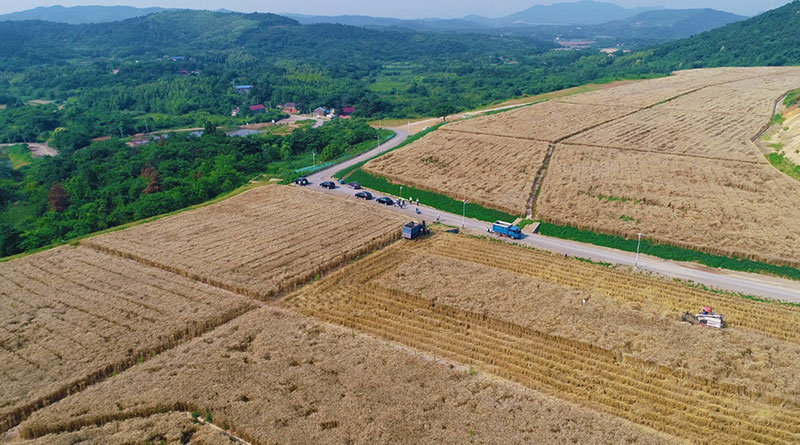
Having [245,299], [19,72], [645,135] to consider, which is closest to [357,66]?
[19,72]

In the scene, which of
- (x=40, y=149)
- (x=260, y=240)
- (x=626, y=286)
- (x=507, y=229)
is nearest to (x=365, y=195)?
(x=260, y=240)

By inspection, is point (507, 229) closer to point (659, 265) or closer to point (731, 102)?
point (659, 265)

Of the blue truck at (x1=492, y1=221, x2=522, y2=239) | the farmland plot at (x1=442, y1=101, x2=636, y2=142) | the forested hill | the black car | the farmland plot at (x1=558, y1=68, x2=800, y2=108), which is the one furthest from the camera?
the forested hill

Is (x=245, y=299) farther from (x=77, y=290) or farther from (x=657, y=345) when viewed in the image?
(x=657, y=345)

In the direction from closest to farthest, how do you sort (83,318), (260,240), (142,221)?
1. (83,318)
2. (260,240)
3. (142,221)

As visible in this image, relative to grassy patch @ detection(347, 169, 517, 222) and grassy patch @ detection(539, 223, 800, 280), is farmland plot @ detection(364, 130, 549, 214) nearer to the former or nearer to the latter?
grassy patch @ detection(347, 169, 517, 222)

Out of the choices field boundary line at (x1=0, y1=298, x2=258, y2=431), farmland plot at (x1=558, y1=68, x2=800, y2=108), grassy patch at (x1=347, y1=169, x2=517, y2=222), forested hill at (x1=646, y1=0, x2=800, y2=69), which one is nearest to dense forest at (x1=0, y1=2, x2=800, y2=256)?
forested hill at (x1=646, y1=0, x2=800, y2=69)

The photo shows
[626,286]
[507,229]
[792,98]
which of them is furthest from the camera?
[792,98]

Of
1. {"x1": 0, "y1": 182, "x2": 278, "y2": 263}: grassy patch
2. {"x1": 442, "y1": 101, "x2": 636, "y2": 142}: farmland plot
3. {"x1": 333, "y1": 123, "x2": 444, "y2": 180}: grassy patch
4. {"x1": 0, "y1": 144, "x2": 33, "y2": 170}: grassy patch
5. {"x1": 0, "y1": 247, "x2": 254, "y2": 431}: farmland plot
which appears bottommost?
{"x1": 0, "y1": 144, "x2": 33, "y2": 170}: grassy patch
